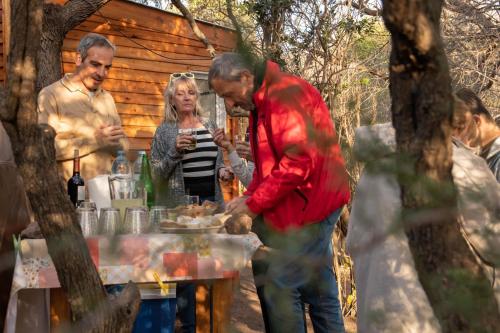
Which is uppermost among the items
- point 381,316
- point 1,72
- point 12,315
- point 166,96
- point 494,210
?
point 1,72

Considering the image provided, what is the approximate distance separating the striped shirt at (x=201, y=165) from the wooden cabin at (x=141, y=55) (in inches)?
221

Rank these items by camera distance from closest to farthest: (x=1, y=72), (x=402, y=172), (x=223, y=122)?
(x=402, y=172) → (x=1, y=72) → (x=223, y=122)

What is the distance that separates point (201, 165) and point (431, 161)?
372 centimetres

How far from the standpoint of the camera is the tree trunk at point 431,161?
0.59 meters

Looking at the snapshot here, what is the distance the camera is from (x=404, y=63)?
2.01 ft

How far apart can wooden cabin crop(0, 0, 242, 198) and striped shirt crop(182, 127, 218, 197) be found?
562 centimetres

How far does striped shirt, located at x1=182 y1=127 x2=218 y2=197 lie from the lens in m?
4.24

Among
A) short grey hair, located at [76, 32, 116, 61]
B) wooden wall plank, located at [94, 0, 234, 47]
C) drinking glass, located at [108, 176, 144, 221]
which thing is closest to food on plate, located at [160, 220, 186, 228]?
drinking glass, located at [108, 176, 144, 221]

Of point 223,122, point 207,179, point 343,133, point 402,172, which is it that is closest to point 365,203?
point 402,172

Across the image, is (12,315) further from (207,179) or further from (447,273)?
(447,273)

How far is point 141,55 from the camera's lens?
1059 cm

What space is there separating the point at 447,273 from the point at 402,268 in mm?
2161

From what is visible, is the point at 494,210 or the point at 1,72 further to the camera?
the point at 1,72

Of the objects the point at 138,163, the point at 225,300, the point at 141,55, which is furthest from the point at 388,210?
the point at 141,55
